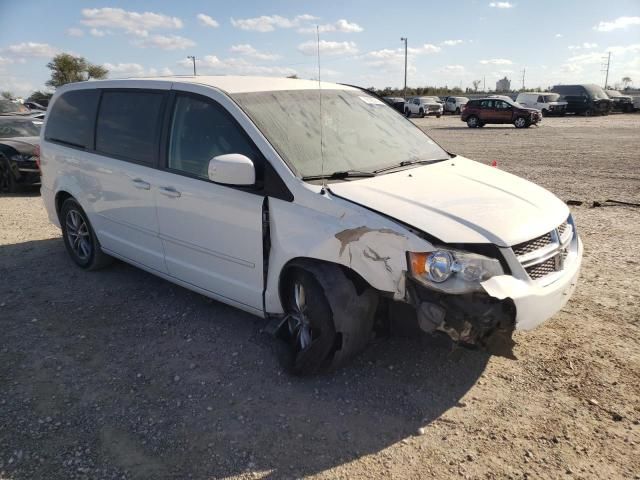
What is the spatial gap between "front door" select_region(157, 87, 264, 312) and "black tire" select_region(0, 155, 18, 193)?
25.3 feet

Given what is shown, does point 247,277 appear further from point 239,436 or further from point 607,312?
point 607,312

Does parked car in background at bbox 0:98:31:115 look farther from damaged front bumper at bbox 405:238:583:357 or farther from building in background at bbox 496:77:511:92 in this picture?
building in background at bbox 496:77:511:92

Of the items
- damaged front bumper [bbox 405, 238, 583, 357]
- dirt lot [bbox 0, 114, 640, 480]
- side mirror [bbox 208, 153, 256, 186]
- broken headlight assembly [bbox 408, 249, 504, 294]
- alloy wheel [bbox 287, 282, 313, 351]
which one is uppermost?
side mirror [bbox 208, 153, 256, 186]

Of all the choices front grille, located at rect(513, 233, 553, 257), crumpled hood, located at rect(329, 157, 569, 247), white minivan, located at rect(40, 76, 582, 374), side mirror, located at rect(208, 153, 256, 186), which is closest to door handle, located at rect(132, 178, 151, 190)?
white minivan, located at rect(40, 76, 582, 374)

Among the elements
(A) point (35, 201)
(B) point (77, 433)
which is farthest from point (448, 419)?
(A) point (35, 201)

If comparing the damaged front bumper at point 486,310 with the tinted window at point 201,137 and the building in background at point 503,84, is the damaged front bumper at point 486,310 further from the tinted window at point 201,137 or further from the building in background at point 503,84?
the building in background at point 503,84

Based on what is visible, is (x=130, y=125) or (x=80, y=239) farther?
(x=80, y=239)

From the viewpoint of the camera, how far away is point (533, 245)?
3.03 m

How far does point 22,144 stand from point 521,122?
2435cm

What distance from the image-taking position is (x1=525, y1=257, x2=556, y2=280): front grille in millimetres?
2959

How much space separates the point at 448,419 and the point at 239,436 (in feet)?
3.88

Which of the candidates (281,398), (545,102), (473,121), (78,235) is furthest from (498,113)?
(281,398)

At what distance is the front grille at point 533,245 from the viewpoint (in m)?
2.91

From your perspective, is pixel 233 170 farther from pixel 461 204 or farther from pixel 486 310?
pixel 486 310
